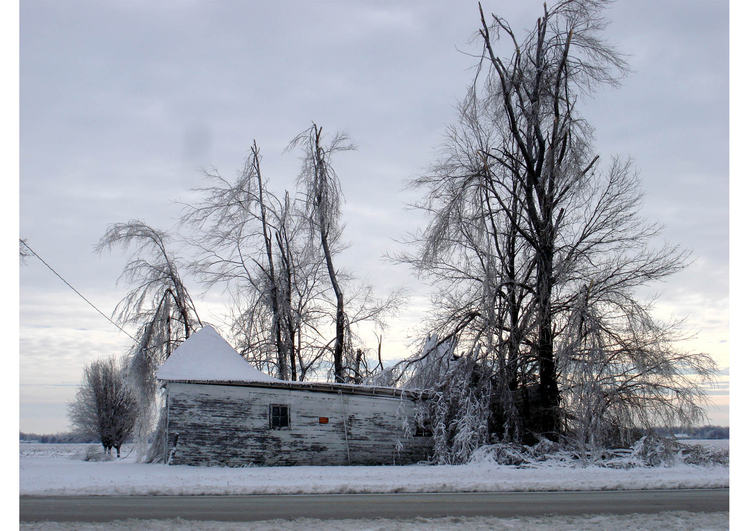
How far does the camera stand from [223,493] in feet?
37.7

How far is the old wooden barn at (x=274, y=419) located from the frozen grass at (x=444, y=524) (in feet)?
31.4

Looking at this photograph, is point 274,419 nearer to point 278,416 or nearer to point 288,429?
point 278,416

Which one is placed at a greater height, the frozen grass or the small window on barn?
the frozen grass

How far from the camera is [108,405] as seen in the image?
43219 millimetres

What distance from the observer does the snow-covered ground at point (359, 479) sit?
1196cm

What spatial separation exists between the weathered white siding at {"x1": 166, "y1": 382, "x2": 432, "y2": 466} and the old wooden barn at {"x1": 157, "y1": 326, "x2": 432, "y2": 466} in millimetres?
30

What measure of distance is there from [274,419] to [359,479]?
15.2 feet

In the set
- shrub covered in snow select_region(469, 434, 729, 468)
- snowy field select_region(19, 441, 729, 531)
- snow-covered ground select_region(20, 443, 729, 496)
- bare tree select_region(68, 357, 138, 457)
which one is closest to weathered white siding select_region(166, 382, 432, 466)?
snow-covered ground select_region(20, 443, 729, 496)

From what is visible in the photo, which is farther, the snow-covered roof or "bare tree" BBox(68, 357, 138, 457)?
"bare tree" BBox(68, 357, 138, 457)

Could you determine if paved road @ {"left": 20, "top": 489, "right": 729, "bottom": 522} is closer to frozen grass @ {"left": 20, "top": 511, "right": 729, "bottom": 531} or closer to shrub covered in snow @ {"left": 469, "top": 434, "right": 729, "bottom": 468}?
frozen grass @ {"left": 20, "top": 511, "right": 729, "bottom": 531}

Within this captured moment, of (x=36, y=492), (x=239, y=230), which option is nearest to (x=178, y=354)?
(x=36, y=492)

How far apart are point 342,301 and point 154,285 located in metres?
9.03

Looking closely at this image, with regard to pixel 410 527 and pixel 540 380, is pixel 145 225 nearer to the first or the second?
pixel 540 380

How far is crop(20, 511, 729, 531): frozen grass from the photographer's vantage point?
7.32m
